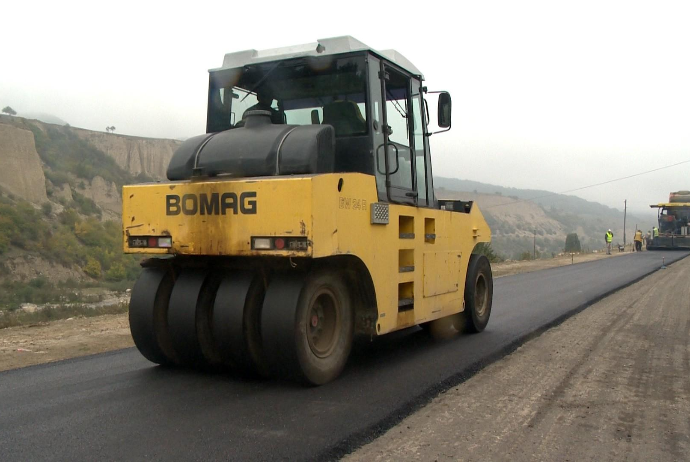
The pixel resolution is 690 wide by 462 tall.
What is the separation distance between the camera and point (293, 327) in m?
4.79

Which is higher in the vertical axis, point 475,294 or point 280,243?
point 280,243

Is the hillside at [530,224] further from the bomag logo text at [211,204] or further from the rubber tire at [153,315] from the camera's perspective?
the bomag logo text at [211,204]

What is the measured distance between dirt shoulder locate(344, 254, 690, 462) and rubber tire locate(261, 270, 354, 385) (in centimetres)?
96

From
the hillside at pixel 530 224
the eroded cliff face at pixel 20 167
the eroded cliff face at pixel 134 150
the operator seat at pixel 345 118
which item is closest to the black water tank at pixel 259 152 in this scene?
the operator seat at pixel 345 118

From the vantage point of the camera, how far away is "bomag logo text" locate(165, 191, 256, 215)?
4.86 metres

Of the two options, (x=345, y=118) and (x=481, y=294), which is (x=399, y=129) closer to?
(x=345, y=118)

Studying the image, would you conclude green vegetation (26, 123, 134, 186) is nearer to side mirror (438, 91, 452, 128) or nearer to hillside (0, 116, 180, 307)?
hillside (0, 116, 180, 307)

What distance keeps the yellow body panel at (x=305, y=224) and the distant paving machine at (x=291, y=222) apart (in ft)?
0.04

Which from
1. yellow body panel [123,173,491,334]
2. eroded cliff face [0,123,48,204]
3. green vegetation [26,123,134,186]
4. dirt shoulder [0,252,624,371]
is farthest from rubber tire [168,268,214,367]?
green vegetation [26,123,134,186]

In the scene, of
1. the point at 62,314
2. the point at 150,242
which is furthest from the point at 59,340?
the point at 62,314

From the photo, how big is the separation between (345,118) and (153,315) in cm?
252

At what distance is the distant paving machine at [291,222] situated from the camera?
4.86 m

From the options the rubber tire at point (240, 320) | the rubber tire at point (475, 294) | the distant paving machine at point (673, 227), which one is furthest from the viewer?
the distant paving machine at point (673, 227)

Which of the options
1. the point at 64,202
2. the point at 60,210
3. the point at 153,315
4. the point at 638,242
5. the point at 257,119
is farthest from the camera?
the point at 64,202
